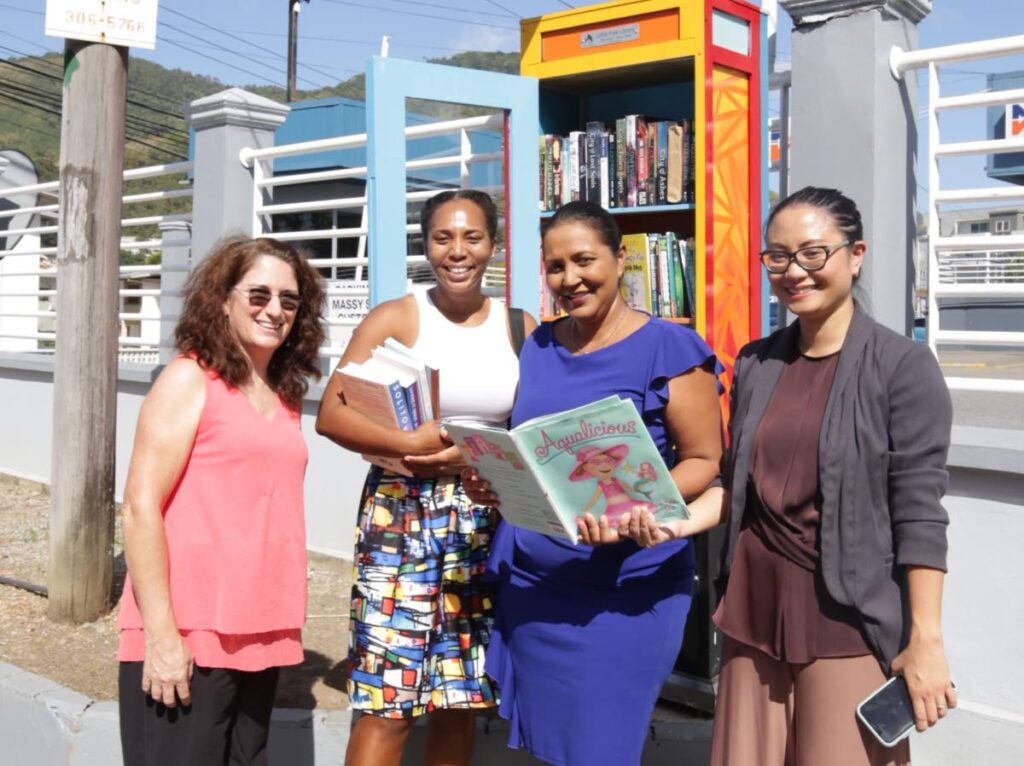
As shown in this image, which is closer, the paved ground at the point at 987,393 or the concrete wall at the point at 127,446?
the concrete wall at the point at 127,446

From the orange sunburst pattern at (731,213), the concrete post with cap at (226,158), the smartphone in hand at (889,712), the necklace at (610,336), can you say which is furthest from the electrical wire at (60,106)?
the smartphone in hand at (889,712)

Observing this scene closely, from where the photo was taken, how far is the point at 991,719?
3941 mm

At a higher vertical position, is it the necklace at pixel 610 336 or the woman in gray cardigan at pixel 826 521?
the necklace at pixel 610 336

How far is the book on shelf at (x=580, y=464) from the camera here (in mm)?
2479

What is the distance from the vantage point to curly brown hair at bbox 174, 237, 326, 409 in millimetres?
2889

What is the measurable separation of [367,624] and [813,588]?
1361 mm

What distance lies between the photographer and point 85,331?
5613 mm

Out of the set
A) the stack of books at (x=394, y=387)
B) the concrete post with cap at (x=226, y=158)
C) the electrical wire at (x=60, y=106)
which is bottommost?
the stack of books at (x=394, y=387)

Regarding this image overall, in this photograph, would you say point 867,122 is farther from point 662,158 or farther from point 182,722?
point 182,722

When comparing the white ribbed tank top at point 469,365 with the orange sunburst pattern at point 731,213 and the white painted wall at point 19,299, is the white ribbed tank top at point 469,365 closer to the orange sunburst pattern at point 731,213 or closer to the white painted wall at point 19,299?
the orange sunburst pattern at point 731,213

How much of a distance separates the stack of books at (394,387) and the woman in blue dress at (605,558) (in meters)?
0.26

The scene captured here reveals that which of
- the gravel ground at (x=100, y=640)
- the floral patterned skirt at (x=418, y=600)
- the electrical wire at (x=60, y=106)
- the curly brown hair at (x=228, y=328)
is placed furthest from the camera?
the electrical wire at (x=60, y=106)

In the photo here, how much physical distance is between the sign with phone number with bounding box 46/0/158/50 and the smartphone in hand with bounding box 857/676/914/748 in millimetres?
4833

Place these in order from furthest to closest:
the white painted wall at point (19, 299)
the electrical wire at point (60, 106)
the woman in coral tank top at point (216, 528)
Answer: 1. the electrical wire at point (60, 106)
2. the white painted wall at point (19, 299)
3. the woman in coral tank top at point (216, 528)
